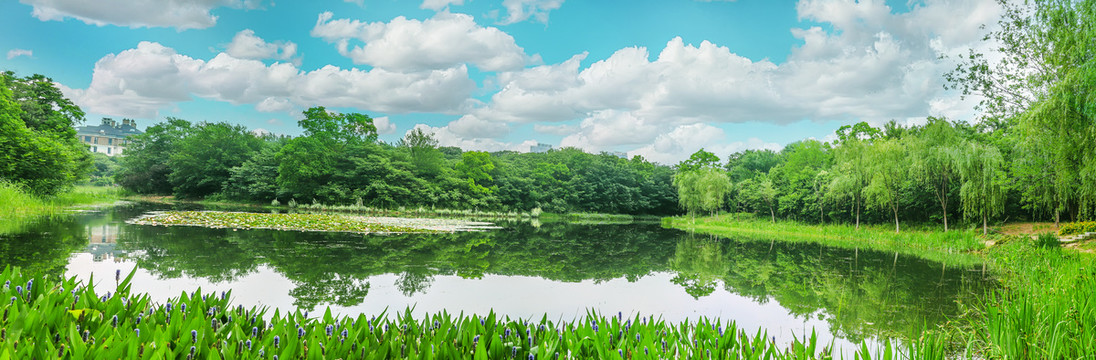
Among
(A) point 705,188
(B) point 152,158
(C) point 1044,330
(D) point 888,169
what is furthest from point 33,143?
(A) point 705,188

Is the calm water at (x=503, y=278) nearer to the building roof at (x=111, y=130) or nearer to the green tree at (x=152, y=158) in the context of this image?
the green tree at (x=152, y=158)

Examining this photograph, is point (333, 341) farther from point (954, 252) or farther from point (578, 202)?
point (578, 202)

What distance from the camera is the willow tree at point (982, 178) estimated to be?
14859 mm

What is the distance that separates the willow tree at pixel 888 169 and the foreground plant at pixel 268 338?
18.9 meters

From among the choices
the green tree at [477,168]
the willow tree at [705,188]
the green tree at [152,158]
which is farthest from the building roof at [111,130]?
the willow tree at [705,188]

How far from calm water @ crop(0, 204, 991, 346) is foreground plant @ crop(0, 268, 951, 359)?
130 cm

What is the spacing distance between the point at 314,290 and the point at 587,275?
3.68 m

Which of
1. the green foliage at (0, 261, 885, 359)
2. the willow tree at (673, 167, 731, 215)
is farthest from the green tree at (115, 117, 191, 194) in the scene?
the green foliage at (0, 261, 885, 359)

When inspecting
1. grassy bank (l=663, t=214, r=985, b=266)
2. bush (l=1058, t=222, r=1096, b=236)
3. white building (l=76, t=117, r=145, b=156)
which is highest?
white building (l=76, t=117, r=145, b=156)

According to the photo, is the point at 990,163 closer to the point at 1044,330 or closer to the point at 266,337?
the point at 1044,330

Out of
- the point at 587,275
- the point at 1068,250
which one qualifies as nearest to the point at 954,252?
the point at 1068,250

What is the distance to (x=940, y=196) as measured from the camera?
1792 centimetres

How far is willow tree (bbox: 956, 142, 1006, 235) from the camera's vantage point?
1486 cm

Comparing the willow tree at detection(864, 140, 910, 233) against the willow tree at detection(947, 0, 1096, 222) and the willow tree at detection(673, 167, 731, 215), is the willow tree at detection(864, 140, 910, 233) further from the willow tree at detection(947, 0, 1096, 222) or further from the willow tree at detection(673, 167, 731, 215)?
the willow tree at detection(673, 167, 731, 215)
